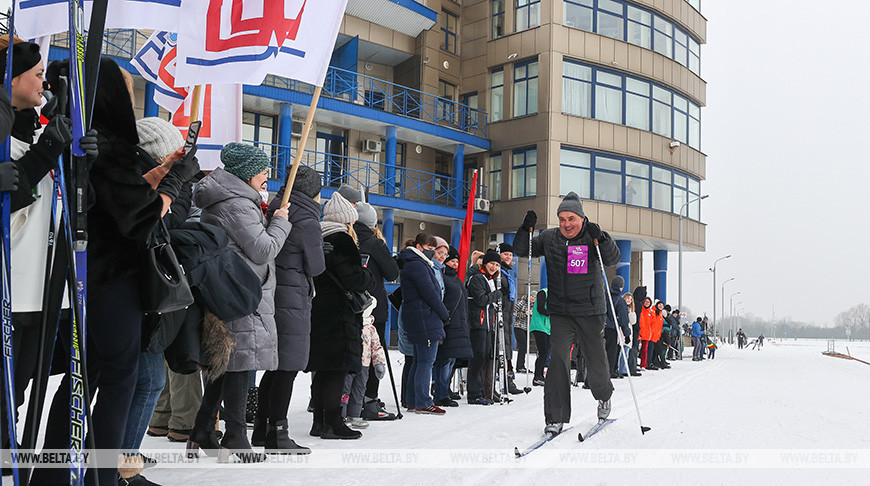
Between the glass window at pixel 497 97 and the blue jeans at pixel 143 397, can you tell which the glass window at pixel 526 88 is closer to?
the glass window at pixel 497 97

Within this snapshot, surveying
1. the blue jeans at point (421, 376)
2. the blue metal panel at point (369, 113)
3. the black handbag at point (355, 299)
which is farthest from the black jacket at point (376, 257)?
the blue metal panel at point (369, 113)

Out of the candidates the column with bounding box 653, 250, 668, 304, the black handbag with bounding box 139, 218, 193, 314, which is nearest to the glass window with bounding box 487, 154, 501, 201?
the column with bounding box 653, 250, 668, 304

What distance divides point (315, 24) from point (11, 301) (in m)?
3.03

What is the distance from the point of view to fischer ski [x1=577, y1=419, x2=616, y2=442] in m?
5.39

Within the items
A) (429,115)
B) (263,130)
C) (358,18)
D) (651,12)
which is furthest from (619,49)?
(263,130)

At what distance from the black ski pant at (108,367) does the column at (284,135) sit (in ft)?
57.0

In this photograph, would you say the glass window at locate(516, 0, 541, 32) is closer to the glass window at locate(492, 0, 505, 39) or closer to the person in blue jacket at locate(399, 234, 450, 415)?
the glass window at locate(492, 0, 505, 39)

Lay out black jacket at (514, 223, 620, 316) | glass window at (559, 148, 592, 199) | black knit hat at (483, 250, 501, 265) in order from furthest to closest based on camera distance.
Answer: glass window at (559, 148, 592, 199), black knit hat at (483, 250, 501, 265), black jacket at (514, 223, 620, 316)

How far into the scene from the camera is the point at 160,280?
286 centimetres

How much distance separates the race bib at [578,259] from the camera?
597 cm

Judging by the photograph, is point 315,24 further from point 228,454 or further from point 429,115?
point 429,115

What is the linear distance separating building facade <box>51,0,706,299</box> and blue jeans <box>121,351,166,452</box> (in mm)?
18859

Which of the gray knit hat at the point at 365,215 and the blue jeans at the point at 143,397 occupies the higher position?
the gray knit hat at the point at 365,215

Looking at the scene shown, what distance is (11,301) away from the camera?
8.15 ft
